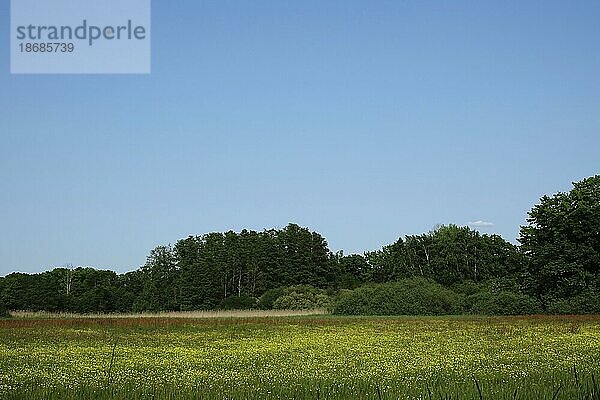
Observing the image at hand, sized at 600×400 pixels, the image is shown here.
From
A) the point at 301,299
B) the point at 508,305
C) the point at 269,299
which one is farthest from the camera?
the point at 269,299

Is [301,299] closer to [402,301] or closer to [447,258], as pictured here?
[402,301]

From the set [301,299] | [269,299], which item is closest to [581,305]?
[301,299]

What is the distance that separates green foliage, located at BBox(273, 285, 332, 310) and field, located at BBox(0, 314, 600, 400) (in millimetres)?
40238

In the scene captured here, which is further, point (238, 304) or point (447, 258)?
point (447, 258)

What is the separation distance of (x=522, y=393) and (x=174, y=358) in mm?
11140

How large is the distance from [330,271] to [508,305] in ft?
134

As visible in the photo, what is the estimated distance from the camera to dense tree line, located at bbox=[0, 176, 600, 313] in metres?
54.1

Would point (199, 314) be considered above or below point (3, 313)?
below

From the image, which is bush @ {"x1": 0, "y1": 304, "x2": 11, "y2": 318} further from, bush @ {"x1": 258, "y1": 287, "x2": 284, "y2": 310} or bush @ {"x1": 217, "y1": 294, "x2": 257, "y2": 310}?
bush @ {"x1": 258, "y1": 287, "x2": 284, "y2": 310}

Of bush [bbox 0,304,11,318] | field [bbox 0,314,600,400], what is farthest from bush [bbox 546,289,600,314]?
bush [bbox 0,304,11,318]

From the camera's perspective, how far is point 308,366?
17.4m

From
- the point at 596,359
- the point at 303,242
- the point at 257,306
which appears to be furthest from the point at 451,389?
the point at 303,242

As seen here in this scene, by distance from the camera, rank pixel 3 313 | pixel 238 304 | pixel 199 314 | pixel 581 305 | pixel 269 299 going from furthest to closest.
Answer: pixel 269 299
pixel 238 304
pixel 199 314
pixel 3 313
pixel 581 305

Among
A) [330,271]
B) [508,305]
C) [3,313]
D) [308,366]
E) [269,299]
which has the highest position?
[330,271]
